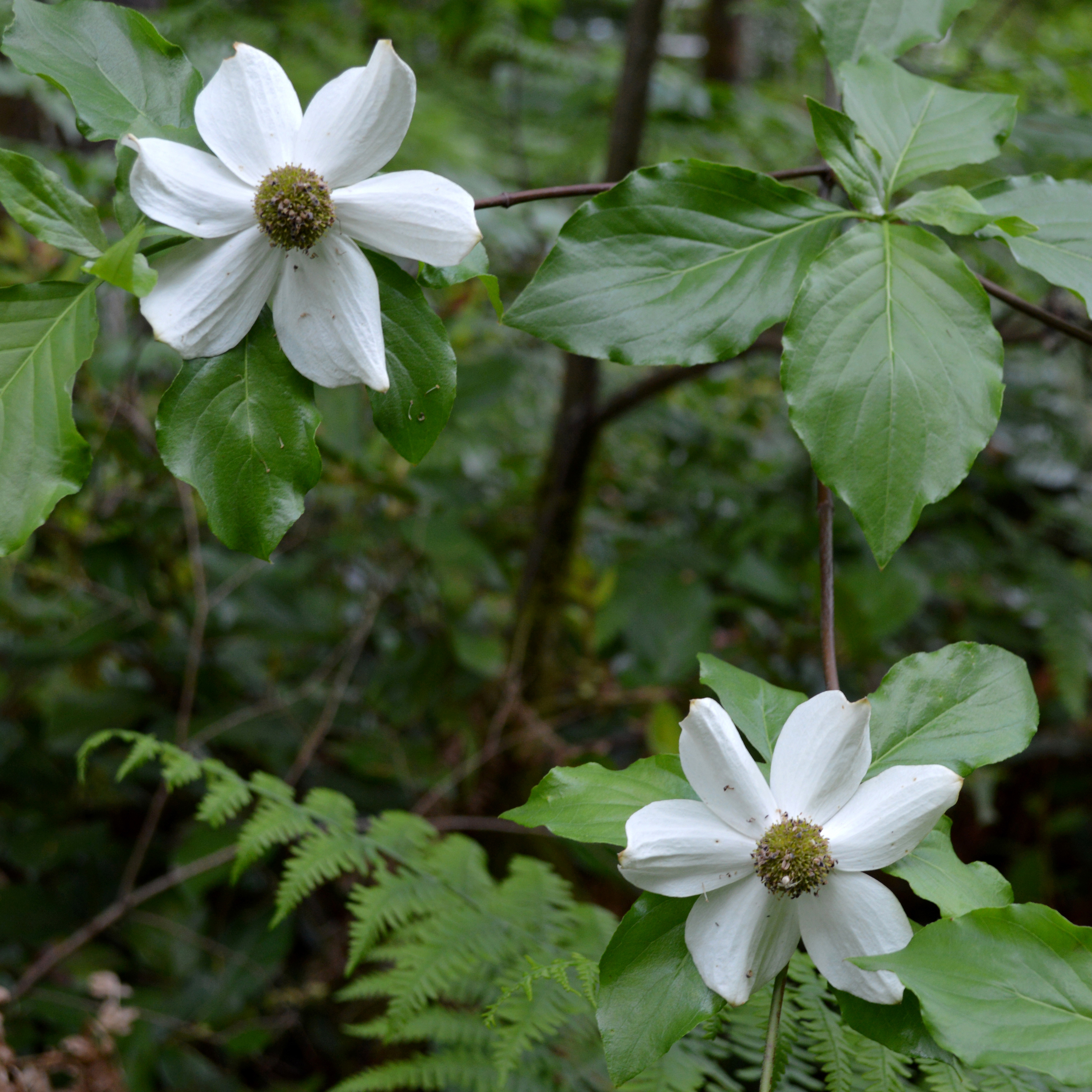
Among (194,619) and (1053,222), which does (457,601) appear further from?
(1053,222)

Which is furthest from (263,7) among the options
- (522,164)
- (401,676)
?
(401,676)

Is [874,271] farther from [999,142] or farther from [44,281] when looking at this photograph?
[44,281]

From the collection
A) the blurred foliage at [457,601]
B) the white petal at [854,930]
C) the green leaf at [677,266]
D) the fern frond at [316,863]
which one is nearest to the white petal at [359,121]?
the green leaf at [677,266]

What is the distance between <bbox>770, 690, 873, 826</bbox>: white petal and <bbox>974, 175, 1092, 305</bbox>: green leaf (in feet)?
0.92

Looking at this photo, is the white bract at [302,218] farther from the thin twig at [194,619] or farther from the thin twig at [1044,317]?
the thin twig at [194,619]

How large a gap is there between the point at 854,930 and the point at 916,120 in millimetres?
504

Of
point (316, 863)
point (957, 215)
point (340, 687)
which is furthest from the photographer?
point (340, 687)

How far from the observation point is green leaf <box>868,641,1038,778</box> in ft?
1.49

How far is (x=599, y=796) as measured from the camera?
45 cm

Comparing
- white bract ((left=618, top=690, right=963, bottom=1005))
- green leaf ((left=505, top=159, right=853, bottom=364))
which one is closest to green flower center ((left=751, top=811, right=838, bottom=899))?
white bract ((left=618, top=690, right=963, bottom=1005))

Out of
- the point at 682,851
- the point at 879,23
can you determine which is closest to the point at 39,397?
the point at 682,851

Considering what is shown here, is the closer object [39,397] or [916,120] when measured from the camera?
[39,397]

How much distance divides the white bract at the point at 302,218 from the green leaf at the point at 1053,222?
0.34m

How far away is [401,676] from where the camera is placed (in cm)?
169
